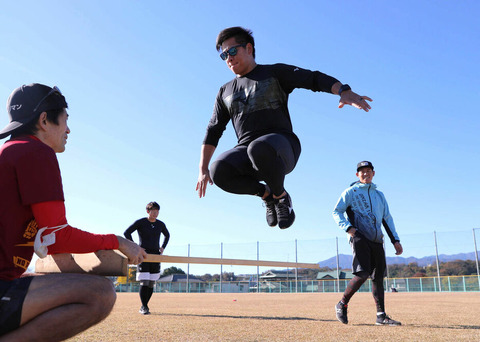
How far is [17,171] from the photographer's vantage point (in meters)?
1.92

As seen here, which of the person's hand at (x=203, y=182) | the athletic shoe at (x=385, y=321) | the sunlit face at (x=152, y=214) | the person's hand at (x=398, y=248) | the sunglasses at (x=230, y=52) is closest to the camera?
the sunglasses at (x=230, y=52)

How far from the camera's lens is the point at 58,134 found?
91.3 inches

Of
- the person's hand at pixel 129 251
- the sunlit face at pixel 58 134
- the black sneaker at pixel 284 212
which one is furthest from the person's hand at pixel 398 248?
the sunlit face at pixel 58 134

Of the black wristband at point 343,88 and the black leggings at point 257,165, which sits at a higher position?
the black wristband at point 343,88

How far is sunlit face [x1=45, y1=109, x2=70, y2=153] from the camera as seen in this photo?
2271mm

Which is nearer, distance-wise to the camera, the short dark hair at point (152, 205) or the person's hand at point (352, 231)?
the person's hand at point (352, 231)

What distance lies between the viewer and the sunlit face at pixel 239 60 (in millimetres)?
3812

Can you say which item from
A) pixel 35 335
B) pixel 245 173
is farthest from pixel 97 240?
pixel 245 173

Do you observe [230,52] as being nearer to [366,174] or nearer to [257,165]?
[257,165]

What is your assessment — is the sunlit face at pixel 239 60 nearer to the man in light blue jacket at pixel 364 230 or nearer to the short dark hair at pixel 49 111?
the short dark hair at pixel 49 111

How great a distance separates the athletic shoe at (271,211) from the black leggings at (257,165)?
0.28 feet

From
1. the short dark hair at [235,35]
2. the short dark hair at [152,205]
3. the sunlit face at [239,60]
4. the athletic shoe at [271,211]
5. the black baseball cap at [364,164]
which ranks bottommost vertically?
the athletic shoe at [271,211]

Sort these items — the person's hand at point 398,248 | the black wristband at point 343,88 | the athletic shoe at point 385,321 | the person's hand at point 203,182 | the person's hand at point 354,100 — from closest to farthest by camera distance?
the person's hand at point 354,100 < the black wristband at point 343,88 < the person's hand at point 203,182 < the athletic shoe at point 385,321 < the person's hand at point 398,248

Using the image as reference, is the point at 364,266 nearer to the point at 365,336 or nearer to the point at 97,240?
the point at 365,336
